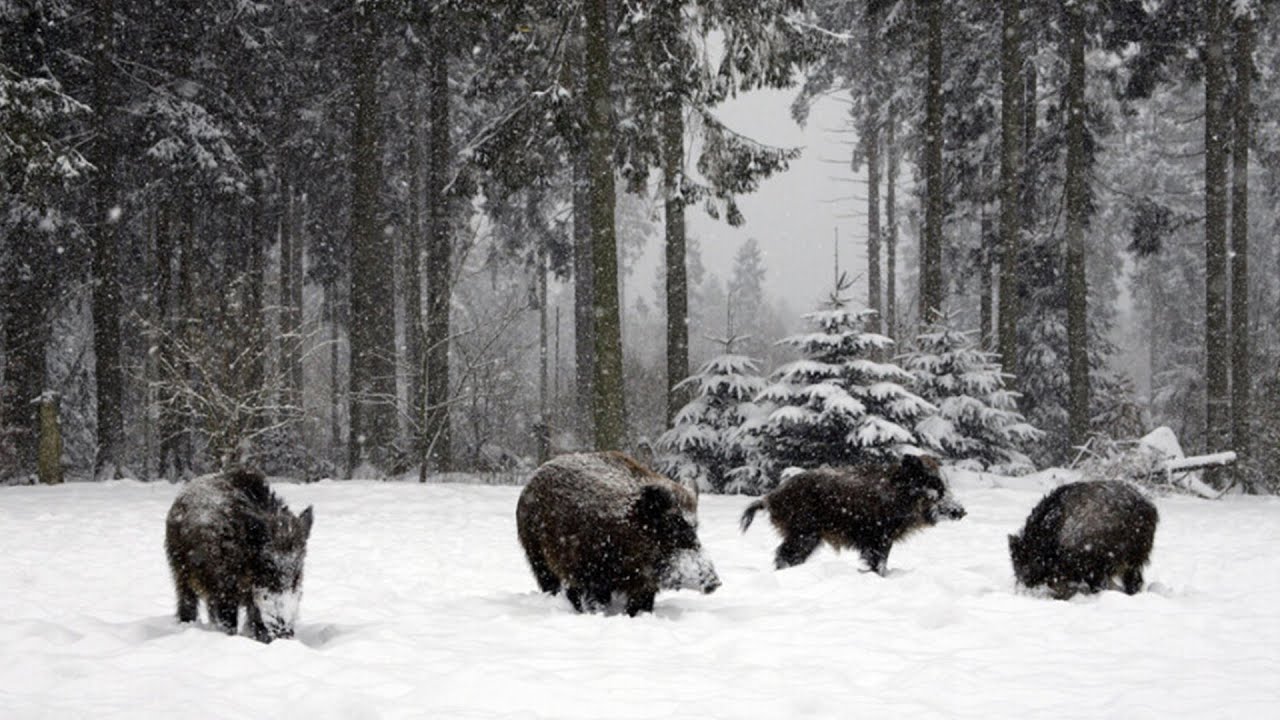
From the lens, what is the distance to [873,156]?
104 feet

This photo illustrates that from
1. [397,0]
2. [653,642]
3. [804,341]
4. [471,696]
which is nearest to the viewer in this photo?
[471,696]

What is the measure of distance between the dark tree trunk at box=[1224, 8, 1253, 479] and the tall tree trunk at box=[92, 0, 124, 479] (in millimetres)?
21245

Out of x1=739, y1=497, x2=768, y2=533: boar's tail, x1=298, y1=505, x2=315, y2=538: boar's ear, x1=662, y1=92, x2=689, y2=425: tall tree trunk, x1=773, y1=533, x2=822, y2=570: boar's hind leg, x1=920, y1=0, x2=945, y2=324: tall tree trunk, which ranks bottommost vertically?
x1=773, y1=533, x2=822, y2=570: boar's hind leg

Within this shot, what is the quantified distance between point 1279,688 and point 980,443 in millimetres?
12696

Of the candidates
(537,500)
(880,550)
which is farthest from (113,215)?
(880,550)

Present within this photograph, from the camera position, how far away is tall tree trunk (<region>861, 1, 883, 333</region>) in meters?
27.6

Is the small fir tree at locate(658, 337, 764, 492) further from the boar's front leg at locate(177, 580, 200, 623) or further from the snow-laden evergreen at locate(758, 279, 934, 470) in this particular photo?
the boar's front leg at locate(177, 580, 200, 623)

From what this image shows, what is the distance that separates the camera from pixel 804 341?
14.8 m

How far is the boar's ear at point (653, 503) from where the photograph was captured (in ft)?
20.0

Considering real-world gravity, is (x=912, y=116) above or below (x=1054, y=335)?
above

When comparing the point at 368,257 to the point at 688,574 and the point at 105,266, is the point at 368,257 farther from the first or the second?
the point at 688,574

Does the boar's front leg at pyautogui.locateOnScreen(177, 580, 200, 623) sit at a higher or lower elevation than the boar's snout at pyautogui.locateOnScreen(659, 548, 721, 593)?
lower

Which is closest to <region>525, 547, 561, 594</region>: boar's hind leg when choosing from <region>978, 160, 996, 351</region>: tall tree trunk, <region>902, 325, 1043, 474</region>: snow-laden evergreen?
<region>902, 325, 1043, 474</region>: snow-laden evergreen

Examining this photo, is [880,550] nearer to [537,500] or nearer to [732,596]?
[732,596]
